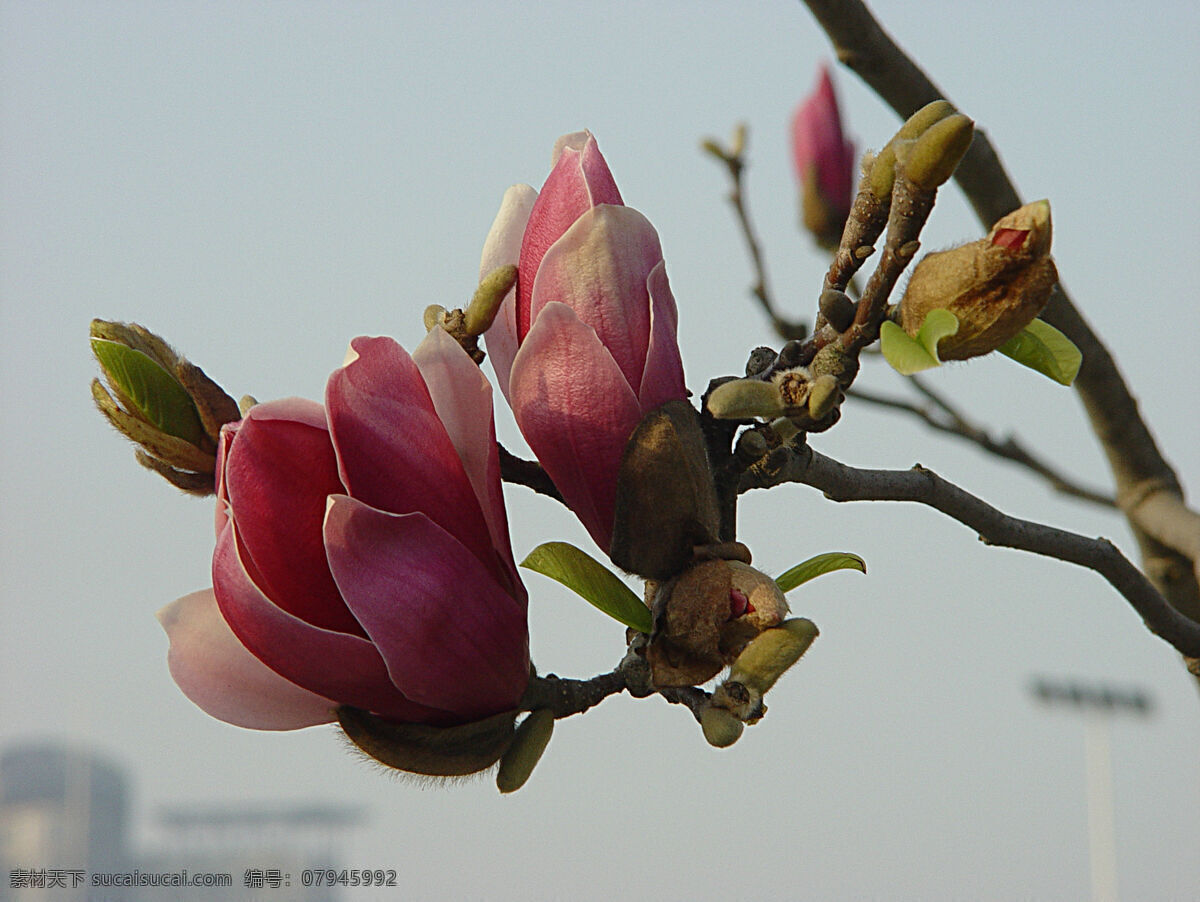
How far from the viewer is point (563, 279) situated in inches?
16.1

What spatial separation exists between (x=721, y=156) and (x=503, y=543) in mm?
932

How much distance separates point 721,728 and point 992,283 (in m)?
0.17

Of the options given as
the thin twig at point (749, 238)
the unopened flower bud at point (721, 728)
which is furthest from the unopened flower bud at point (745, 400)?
the thin twig at point (749, 238)

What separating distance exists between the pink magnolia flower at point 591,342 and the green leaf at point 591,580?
4 cm

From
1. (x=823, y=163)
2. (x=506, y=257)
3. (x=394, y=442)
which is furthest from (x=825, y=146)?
(x=394, y=442)

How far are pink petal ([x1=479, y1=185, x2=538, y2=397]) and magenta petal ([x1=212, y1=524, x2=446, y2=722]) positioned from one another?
0.11 meters

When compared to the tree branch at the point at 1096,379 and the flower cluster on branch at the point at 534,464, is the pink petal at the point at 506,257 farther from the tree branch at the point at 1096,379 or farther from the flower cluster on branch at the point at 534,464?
the tree branch at the point at 1096,379

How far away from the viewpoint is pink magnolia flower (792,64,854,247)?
1.34 meters

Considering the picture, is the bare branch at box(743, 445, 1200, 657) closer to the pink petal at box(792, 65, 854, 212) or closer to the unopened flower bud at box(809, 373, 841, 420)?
the unopened flower bud at box(809, 373, 841, 420)

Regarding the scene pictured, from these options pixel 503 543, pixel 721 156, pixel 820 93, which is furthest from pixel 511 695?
pixel 820 93

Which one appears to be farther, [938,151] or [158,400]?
[158,400]

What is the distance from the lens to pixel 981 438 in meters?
1.14

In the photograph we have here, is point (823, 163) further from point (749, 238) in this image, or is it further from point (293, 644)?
point (293, 644)

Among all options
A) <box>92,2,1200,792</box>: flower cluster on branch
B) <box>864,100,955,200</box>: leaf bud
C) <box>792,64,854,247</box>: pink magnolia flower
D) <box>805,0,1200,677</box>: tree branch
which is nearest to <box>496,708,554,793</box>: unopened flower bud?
<box>92,2,1200,792</box>: flower cluster on branch
